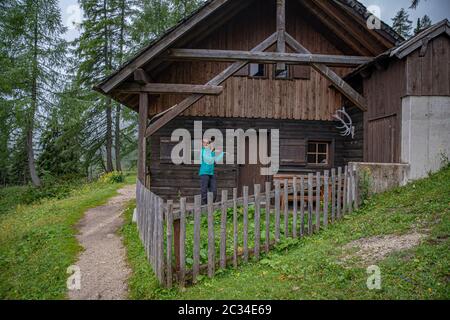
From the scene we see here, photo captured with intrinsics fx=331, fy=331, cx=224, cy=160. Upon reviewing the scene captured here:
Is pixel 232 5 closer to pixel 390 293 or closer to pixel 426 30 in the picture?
pixel 426 30

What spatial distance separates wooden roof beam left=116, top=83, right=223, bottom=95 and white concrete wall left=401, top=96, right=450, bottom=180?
16.3 ft

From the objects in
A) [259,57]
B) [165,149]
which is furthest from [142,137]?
[259,57]

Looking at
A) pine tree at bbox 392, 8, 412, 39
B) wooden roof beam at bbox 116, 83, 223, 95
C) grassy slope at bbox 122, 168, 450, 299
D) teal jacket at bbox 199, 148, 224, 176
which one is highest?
pine tree at bbox 392, 8, 412, 39

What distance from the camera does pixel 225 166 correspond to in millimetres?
12219

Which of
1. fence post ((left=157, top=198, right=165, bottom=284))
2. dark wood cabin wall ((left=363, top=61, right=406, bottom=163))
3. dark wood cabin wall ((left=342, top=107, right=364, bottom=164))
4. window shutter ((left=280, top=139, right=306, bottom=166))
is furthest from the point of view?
Result: window shutter ((left=280, top=139, right=306, bottom=166))

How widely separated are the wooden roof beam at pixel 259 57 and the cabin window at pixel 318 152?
12.6 ft

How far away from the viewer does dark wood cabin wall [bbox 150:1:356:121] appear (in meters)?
11.9

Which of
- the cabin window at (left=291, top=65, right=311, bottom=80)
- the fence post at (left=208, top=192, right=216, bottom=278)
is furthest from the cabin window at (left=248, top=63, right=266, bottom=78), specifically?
the fence post at (left=208, top=192, right=216, bottom=278)

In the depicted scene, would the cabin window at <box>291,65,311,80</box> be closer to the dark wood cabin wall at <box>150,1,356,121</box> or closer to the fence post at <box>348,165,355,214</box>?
the dark wood cabin wall at <box>150,1,356,121</box>

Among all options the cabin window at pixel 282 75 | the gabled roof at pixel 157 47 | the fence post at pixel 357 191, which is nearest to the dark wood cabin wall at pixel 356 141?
the cabin window at pixel 282 75

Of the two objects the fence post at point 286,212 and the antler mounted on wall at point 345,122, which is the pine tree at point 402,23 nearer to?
the antler mounted on wall at point 345,122

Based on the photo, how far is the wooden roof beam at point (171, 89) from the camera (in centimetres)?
920

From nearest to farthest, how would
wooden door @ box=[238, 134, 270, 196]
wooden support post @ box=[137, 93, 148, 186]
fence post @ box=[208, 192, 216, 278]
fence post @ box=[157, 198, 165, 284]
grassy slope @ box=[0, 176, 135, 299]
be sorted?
fence post @ box=[157, 198, 165, 284] → fence post @ box=[208, 192, 216, 278] → grassy slope @ box=[0, 176, 135, 299] → wooden support post @ box=[137, 93, 148, 186] → wooden door @ box=[238, 134, 270, 196]
